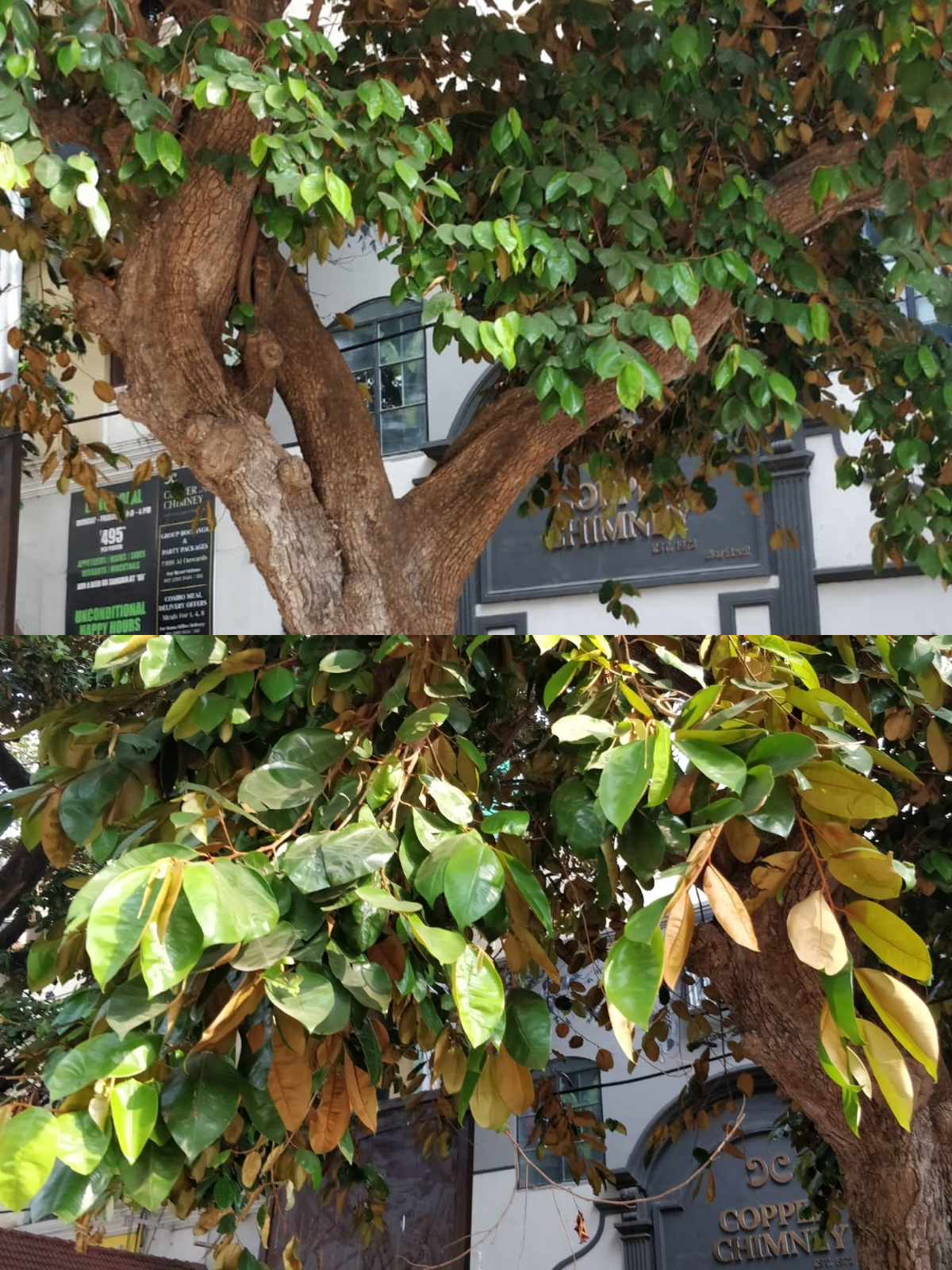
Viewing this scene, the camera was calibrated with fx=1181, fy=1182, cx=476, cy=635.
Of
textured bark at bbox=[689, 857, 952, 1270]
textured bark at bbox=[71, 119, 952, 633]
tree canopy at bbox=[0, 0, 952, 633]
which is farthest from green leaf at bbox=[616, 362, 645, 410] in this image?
textured bark at bbox=[689, 857, 952, 1270]

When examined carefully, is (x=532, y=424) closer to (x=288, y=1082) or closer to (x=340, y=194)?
(x=340, y=194)

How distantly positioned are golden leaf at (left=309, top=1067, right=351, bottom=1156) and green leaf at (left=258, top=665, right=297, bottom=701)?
0.21 metres

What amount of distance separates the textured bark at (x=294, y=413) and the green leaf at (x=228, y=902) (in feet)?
1.74

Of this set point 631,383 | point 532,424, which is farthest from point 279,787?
point 532,424

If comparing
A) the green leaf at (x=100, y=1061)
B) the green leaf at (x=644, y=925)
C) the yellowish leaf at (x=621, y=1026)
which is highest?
the green leaf at (x=644, y=925)

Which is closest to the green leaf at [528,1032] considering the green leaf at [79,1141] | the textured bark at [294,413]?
the green leaf at [79,1141]

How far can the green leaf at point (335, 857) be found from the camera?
53 cm

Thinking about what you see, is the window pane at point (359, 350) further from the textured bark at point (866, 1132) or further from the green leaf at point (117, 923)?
the green leaf at point (117, 923)

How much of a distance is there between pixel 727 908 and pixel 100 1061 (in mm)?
268

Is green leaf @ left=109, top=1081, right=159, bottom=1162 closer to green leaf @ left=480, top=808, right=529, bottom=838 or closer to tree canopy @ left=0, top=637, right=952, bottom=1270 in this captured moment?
tree canopy @ left=0, top=637, right=952, bottom=1270

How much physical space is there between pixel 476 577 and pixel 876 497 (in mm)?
308

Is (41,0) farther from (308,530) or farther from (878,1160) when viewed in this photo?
(878,1160)

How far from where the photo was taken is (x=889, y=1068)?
20.1 inches

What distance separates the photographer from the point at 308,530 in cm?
116
